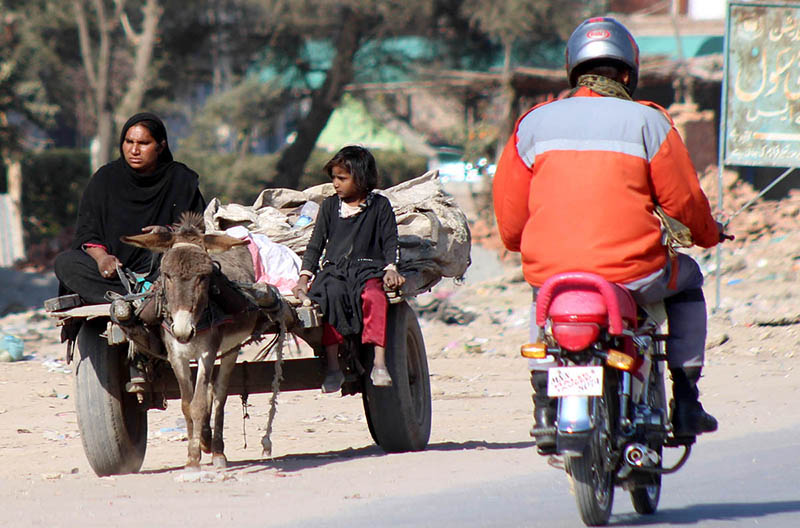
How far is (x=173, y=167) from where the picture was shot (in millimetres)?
7215

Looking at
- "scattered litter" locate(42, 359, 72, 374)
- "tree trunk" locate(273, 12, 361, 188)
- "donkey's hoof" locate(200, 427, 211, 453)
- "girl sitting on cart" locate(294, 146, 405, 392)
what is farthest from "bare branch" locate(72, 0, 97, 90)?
"donkey's hoof" locate(200, 427, 211, 453)

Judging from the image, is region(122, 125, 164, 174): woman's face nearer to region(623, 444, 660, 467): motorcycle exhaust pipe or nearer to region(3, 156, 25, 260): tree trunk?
region(623, 444, 660, 467): motorcycle exhaust pipe

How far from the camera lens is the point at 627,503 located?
19.2 feet

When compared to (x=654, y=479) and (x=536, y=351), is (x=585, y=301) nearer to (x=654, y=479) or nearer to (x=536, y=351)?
(x=536, y=351)

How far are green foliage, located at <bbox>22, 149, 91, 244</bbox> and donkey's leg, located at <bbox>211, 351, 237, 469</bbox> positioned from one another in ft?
74.5

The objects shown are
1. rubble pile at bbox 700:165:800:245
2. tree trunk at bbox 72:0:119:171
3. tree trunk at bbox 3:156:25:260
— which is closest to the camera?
rubble pile at bbox 700:165:800:245

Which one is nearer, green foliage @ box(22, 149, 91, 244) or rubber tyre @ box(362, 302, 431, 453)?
rubber tyre @ box(362, 302, 431, 453)

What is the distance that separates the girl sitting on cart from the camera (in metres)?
6.89

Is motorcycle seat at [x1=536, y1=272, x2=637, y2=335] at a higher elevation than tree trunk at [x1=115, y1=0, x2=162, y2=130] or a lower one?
lower

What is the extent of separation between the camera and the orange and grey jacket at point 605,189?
15.7 feet

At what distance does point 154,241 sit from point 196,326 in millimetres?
480

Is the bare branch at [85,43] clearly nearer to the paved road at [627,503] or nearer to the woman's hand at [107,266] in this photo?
the woman's hand at [107,266]

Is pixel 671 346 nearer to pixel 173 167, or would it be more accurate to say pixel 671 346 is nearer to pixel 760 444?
pixel 760 444

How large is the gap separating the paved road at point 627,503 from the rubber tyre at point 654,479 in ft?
0.19
